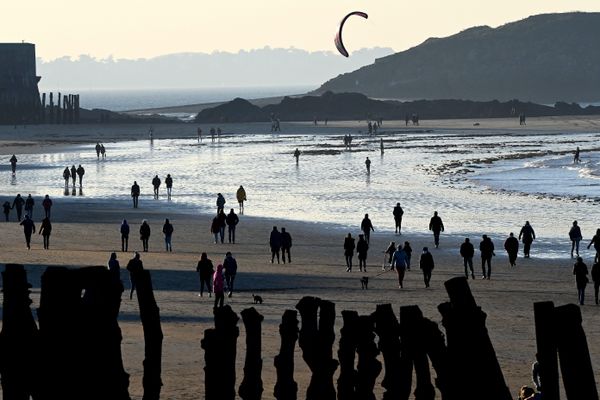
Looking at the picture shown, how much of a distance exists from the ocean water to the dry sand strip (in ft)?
9.93

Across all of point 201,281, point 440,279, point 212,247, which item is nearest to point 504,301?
point 440,279

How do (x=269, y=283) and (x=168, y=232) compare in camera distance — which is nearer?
(x=269, y=283)

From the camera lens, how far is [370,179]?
5541 cm

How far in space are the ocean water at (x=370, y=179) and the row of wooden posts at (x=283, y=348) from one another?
19.8 metres

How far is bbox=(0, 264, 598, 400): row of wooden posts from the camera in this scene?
10391mm

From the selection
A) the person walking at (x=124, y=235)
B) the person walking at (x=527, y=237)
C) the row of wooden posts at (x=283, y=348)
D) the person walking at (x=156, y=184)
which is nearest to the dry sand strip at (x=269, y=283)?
the person walking at (x=527, y=237)

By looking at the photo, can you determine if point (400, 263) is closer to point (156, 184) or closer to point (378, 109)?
point (156, 184)

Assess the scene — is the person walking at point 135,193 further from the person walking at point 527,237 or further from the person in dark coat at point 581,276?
the person in dark coat at point 581,276

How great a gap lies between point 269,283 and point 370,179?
98.8 ft

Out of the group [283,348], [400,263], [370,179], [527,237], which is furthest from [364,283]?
[370,179]

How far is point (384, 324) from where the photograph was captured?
39.3 ft

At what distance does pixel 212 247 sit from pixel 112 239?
9.10ft

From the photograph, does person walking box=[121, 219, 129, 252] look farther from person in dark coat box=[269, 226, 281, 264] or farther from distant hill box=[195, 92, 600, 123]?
distant hill box=[195, 92, 600, 123]

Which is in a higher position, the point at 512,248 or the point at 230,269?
the point at 230,269
